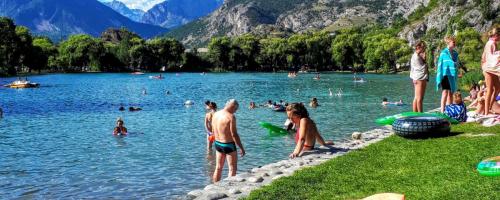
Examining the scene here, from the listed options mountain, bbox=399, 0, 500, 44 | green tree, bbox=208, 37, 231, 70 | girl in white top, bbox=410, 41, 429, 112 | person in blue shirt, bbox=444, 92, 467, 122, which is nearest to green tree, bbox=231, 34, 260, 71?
green tree, bbox=208, 37, 231, 70

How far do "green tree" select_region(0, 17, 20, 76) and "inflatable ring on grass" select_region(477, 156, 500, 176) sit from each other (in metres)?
137

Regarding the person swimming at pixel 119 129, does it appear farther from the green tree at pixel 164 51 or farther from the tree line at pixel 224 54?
the green tree at pixel 164 51

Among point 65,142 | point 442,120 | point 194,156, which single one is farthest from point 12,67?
point 442,120

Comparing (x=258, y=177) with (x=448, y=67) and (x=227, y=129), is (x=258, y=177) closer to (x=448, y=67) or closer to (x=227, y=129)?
(x=227, y=129)

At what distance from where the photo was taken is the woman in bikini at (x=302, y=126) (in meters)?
16.3

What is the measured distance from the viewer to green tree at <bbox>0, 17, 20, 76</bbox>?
131625 millimetres

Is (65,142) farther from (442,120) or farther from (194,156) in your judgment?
(442,120)

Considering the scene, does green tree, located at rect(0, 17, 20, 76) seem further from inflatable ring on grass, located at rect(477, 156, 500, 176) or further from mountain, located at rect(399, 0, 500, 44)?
inflatable ring on grass, located at rect(477, 156, 500, 176)

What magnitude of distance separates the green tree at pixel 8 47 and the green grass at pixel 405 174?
133025 millimetres

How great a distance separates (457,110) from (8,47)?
439 feet

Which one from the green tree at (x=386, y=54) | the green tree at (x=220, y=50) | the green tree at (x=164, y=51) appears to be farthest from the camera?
the green tree at (x=164, y=51)

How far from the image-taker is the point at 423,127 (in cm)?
1702

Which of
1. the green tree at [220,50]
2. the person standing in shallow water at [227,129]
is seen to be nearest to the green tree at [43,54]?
the green tree at [220,50]

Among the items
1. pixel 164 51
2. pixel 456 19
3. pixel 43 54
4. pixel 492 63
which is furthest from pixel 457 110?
pixel 164 51
